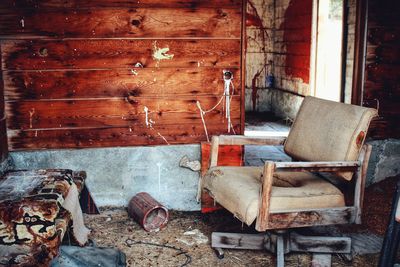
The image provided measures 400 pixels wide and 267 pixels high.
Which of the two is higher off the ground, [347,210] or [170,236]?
[347,210]

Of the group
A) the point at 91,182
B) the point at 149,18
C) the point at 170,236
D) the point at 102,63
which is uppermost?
the point at 149,18

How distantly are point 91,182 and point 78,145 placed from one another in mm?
356

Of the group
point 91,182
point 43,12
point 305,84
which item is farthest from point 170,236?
point 305,84

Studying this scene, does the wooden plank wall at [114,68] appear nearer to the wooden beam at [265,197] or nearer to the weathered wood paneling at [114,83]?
the weathered wood paneling at [114,83]

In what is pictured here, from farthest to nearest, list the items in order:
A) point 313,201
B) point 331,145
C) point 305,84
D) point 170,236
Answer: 1. point 305,84
2. point 170,236
3. point 331,145
4. point 313,201

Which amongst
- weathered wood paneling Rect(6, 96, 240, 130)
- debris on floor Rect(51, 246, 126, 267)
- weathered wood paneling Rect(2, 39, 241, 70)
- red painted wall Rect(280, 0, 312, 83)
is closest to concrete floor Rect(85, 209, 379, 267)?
debris on floor Rect(51, 246, 126, 267)

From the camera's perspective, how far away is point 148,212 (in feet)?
12.2

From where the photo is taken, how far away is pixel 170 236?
145 inches

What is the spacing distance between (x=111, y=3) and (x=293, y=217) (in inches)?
90.9

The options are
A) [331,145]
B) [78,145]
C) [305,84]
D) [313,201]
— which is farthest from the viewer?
[305,84]

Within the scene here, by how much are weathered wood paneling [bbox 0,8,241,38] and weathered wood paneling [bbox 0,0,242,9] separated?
0.11ft

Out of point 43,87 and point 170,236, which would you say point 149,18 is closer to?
point 43,87

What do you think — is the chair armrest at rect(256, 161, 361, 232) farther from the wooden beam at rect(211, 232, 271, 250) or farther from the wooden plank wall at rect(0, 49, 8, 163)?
the wooden plank wall at rect(0, 49, 8, 163)

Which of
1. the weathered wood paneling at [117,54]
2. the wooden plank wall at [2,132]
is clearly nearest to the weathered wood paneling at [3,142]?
the wooden plank wall at [2,132]
